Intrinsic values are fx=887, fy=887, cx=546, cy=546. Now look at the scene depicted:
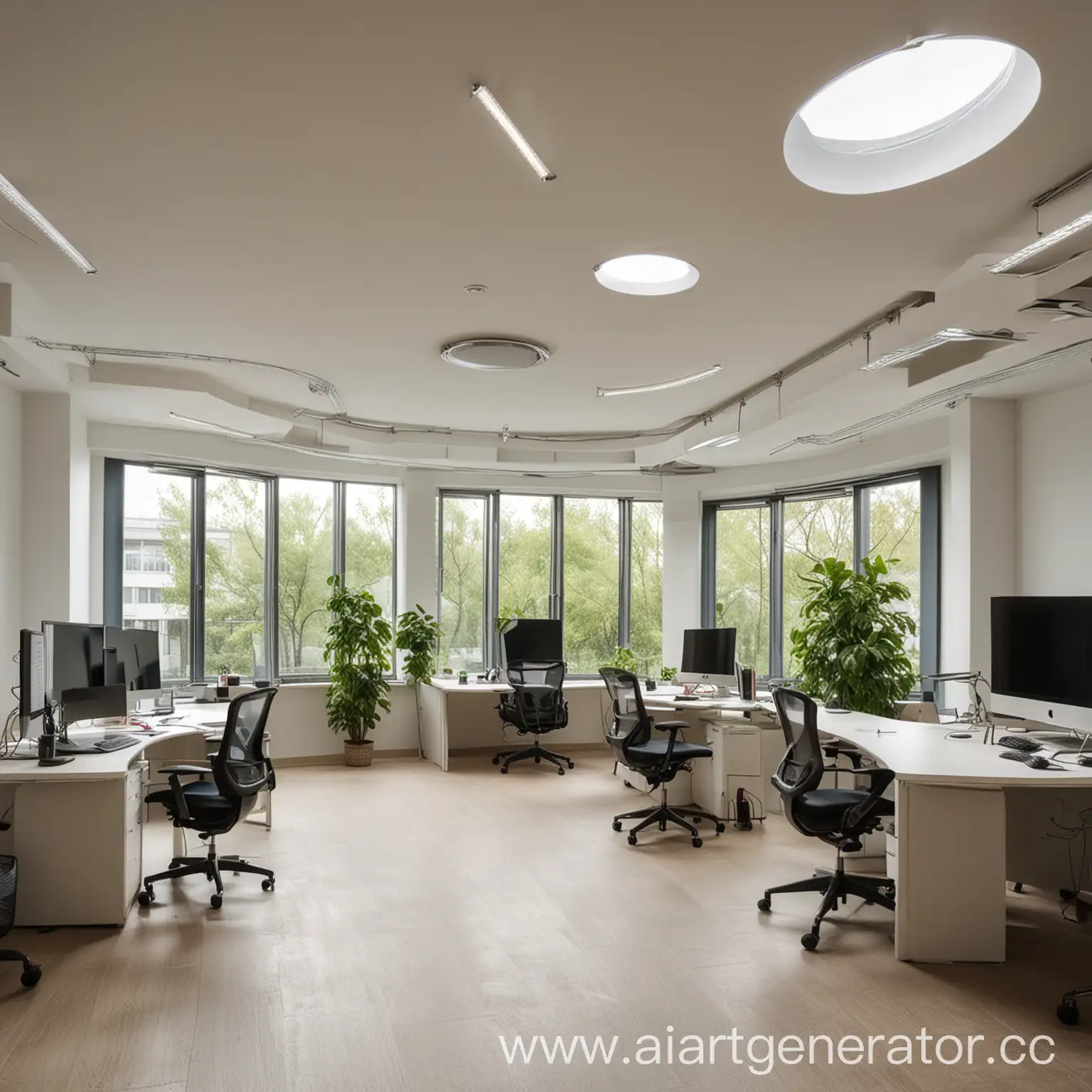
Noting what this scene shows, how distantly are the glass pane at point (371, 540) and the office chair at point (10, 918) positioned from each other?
5.58 meters

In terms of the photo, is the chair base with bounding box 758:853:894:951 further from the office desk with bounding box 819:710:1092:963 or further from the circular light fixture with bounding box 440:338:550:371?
the circular light fixture with bounding box 440:338:550:371

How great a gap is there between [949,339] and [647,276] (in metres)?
1.58

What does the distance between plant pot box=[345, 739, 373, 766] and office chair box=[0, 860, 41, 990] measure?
4.58 metres

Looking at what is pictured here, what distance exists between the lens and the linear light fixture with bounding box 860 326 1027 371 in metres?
4.46

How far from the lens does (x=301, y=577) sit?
915 centimetres

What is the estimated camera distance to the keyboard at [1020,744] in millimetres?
4492

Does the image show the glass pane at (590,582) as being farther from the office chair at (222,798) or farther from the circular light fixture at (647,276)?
the circular light fixture at (647,276)

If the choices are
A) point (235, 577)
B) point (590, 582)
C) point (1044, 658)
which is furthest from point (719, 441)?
point (235, 577)

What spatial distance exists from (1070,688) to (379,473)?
22.5 feet

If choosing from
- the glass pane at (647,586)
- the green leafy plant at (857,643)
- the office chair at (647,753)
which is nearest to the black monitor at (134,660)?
the office chair at (647,753)

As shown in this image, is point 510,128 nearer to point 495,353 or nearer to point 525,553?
point 495,353

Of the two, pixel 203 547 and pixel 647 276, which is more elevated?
pixel 647 276

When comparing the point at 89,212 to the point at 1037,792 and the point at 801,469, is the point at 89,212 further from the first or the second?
the point at 801,469

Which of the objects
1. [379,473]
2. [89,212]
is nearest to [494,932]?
[89,212]
